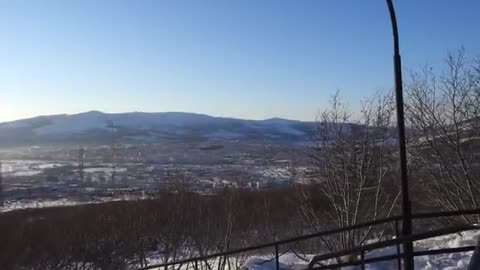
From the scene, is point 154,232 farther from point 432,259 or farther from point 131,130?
point 131,130

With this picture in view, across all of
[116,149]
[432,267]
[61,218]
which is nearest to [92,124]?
[116,149]

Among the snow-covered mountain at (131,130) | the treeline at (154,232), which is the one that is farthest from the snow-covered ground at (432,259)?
the snow-covered mountain at (131,130)

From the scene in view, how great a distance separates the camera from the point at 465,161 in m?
21.4

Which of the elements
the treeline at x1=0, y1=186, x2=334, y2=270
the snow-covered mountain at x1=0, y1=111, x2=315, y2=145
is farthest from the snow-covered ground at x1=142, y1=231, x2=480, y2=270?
the snow-covered mountain at x1=0, y1=111, x2=315, y2=145

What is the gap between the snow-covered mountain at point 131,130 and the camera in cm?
16538

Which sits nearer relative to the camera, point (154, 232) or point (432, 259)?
point (432, 259)

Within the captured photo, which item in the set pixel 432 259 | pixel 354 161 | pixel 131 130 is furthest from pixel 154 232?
pixel 131 130

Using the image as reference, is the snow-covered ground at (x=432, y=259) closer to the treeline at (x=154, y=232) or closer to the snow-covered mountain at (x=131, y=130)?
the treeline at (x=154, y=232)

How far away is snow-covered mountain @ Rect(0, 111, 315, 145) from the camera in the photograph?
16538 centimetres

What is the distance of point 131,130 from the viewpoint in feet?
595

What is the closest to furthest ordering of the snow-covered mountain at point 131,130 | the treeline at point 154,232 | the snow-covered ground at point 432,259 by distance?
the snow-covered ground at point 432,259, the treeline at point 154,232, the snow-covered mountain at point 131,130

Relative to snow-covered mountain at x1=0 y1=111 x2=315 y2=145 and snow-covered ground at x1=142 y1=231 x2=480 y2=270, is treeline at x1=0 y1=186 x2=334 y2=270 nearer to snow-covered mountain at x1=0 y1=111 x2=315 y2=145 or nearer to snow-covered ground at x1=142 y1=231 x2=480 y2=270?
snow-covered ground at x1=142 y1=231 x2=480 y2=270

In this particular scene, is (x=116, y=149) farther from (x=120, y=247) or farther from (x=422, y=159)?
(x=422, y=159)

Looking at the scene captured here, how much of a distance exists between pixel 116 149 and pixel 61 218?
108941mm
